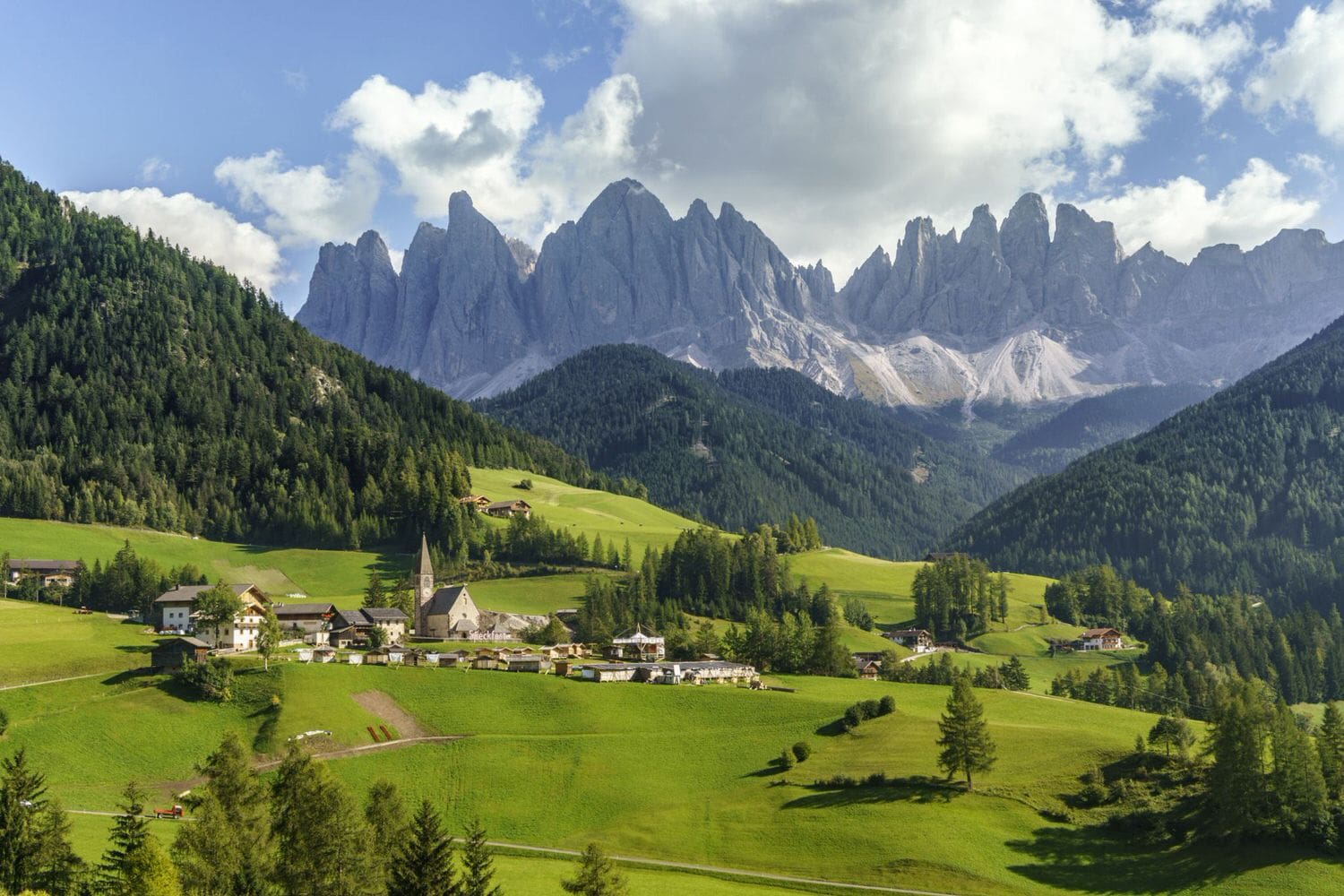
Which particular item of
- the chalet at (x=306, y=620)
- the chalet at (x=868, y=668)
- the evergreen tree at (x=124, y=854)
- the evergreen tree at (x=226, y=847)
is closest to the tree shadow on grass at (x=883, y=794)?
the evergreen tree at (x=226, y=847)

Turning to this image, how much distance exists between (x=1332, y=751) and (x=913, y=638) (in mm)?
105868

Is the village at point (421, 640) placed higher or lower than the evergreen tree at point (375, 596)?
lower

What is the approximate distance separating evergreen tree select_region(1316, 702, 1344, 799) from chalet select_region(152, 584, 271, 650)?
10797 centimetres

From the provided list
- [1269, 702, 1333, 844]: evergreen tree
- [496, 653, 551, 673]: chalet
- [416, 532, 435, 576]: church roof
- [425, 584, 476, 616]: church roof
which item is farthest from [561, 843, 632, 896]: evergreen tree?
[416, 532, 435, 576]: church roof

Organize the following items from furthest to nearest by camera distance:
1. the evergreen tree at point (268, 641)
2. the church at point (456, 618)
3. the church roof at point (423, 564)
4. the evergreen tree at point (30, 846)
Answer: the church roof at point (423, 564) < the church at point (456, 618) < the evergreen tree at point (268, 641) < the evergreen tree at point (30, 846)

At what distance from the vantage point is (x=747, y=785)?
96.3 m

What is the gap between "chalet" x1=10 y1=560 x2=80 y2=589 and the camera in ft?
536

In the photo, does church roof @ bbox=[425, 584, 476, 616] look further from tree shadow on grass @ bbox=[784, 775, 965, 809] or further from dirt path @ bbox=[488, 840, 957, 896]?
tree shadow on grass @ bbox=[784, 775, 965, 809]

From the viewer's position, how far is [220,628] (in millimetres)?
→ 131875

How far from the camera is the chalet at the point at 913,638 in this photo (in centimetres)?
18912

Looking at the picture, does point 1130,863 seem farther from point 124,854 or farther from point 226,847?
point 124,854

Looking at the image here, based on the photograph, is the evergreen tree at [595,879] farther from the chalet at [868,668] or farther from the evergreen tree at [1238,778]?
the chalet at [868,668]

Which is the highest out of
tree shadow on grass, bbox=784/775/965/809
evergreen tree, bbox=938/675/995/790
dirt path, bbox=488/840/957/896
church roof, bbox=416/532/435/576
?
church roof, bbox=416/532/435/576

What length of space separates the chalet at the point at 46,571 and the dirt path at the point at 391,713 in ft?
245
